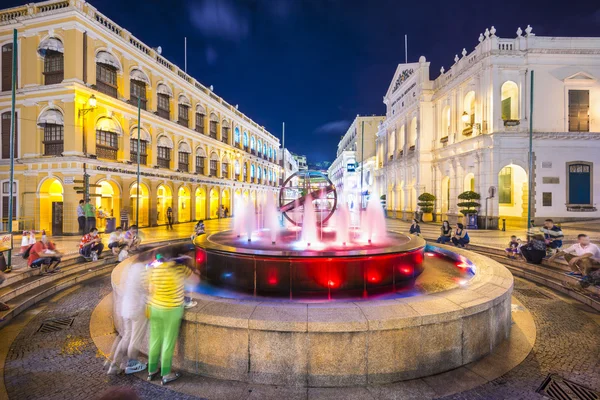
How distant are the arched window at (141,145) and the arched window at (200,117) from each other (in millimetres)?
8841

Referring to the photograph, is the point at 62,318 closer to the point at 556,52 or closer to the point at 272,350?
the point at 272,350

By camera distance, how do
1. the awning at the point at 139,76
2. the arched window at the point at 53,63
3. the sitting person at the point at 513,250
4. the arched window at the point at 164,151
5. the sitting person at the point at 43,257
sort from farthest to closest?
1. the arched window at the point at 164,151
2. the awning at the point at 139,76
3. the arched window at the point at 53,63
4. the sitting person at the point at 513,250
5. the sitting person at the point at 43,257

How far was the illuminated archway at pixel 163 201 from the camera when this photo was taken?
2747 centimetres

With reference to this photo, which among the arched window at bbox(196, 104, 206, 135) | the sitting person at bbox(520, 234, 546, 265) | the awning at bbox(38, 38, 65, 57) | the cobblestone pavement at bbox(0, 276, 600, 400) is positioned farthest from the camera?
the arched window at bbox(196, 104, 206, 135)

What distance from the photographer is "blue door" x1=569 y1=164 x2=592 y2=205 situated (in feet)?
71.7

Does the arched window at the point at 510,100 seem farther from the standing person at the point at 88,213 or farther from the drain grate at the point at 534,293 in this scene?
the standing person at the point at 88,213

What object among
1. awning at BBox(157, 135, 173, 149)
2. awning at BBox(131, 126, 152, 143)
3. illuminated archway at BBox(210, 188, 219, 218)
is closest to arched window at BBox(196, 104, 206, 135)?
awning at BBox(157, 135, 173, 149)

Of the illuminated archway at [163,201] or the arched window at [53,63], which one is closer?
the arched window at [53,63]

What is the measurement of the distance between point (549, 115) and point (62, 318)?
30.6 m

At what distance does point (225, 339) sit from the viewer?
12.9 feet

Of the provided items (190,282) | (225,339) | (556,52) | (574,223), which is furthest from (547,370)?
(556,52)

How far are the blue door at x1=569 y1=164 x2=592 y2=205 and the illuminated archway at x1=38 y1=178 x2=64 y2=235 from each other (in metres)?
37.1

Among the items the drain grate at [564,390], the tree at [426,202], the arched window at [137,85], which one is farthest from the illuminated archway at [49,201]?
the tree at [426,202]

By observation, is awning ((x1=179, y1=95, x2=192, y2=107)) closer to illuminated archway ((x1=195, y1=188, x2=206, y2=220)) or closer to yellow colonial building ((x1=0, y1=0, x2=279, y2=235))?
yellow colonial building ((x1=0, y1=0, x2=279, y2=235))
